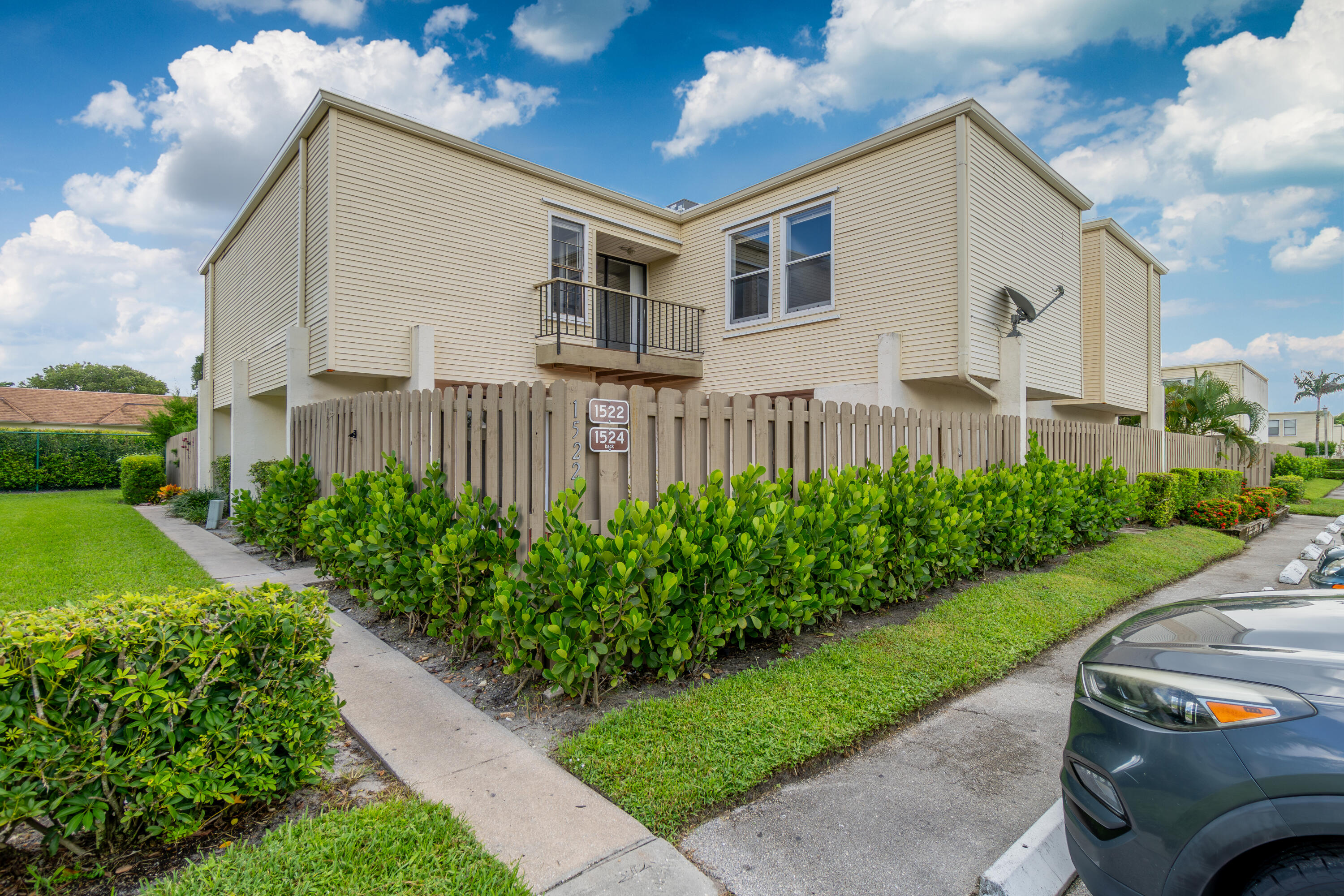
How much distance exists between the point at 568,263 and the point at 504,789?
10191 mm

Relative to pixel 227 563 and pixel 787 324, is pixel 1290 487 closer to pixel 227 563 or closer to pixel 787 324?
pixel 787 324

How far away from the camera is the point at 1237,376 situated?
114 ft

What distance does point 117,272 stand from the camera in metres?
23.2

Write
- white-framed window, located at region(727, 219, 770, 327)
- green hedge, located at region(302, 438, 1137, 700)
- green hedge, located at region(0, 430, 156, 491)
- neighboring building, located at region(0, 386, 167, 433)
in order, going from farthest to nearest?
neighboring building, located at region(0, 386, 167, 433)
green hedge, located at region(0, 430, 156, 491)
white-framed window, located at region(727, 219, 770, 327)
green hedge, located at region(302, 438, 1137, 700)

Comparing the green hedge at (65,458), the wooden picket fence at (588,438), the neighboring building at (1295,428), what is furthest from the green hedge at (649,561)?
the neighboring building at (1295,428)

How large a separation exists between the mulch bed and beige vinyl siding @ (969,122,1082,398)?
8698 millimetres

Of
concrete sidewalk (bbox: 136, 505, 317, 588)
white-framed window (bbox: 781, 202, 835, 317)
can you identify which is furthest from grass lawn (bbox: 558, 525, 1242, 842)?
white-framed window (bbox: 781, 202, 835, 317)

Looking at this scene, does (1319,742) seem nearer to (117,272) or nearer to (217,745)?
(217,745)

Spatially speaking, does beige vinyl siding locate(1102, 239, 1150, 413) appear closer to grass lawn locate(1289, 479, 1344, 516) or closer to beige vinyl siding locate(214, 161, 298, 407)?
grass lawn locate(1289, 479, 1344, 516)

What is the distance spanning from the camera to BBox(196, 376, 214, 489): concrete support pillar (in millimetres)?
14438

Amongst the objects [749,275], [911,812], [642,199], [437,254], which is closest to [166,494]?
[437,254]

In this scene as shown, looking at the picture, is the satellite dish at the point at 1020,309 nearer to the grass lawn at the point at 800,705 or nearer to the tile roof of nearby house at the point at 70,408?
the grass lawn at the point at 800,705

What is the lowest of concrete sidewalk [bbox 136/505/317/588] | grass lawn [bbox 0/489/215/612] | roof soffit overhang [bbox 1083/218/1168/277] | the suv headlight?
concrete sidewalk [bbox 136/505/317/588]

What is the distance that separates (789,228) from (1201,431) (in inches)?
542
